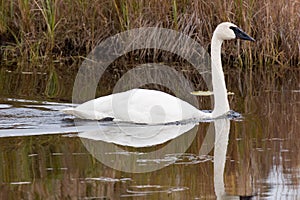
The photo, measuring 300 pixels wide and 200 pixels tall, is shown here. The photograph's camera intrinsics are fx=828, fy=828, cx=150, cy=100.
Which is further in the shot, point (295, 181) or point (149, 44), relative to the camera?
point (149, 44)

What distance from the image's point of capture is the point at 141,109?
823cm

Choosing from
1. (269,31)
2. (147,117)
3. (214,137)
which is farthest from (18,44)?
(214,137)

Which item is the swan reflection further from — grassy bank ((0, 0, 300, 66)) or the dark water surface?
grassy bank ((0, 0, 300, 66))

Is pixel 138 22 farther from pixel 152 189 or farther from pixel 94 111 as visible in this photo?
pixel 152 189

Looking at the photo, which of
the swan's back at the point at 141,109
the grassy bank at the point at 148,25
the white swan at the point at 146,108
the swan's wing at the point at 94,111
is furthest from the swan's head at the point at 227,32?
the grassy bank at the point at 148,25

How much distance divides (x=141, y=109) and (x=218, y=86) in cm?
92

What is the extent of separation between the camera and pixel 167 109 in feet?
27.0

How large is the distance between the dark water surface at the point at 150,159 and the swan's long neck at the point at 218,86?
0.15 meters

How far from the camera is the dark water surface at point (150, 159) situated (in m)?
5.50

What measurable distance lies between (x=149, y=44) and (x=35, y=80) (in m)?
1.84

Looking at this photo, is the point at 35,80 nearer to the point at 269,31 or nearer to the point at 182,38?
the point at 182,38

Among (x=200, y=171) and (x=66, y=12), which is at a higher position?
(x=66, y=12)

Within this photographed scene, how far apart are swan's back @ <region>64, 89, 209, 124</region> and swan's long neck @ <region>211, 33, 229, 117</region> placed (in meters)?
0.16

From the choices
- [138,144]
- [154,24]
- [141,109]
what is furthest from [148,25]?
[138,144]
